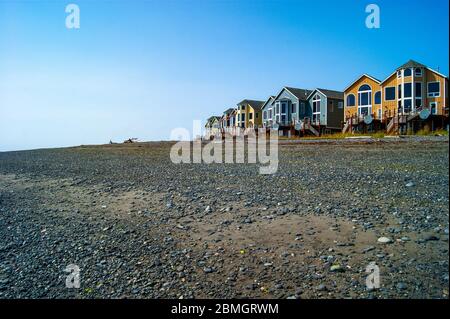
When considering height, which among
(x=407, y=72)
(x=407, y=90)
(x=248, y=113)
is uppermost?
(x=407, y=72)

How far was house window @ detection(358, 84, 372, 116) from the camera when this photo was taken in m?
41.0

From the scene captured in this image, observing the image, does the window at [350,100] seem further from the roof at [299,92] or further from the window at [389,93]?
the roof at [299,92]

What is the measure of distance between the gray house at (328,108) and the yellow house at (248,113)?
16928 mm

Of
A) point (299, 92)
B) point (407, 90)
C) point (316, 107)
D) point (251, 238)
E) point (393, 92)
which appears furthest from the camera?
point (299, 92)

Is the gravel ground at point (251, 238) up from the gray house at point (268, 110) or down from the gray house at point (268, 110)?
down

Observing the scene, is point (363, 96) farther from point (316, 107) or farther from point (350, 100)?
point (316, 107)

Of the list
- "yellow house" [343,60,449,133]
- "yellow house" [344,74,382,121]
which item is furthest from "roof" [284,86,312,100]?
"yellow house" [343,60,449,133]

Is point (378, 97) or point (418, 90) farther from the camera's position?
point (378, 97)

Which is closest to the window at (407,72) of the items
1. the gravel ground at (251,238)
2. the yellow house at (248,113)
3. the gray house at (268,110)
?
the gray house at (268,110)

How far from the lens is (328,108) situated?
4791 centimetres

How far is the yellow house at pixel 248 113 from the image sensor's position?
2576 inches

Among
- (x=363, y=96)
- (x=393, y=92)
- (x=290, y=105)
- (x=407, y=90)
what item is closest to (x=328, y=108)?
(x=363, y=96)

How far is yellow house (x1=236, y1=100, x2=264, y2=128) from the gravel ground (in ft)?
186

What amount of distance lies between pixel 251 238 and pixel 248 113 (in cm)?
6283
